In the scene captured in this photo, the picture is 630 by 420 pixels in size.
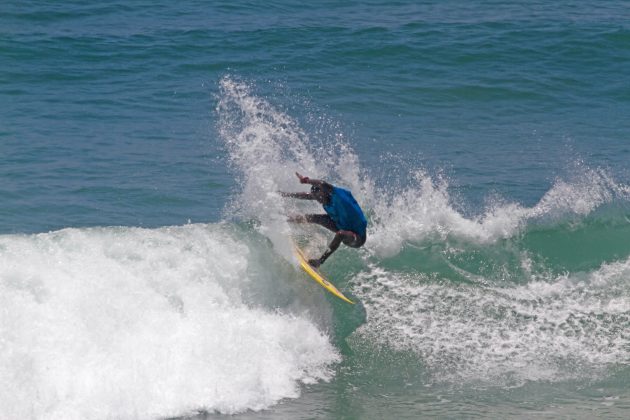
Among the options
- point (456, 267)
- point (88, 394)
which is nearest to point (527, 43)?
point (456, 267)

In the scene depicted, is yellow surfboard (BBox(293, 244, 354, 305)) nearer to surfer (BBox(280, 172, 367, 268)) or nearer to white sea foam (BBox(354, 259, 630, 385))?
surfer (BBox(280, 172, 367, 268))

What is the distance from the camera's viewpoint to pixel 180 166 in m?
15.6

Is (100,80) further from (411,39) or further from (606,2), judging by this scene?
(606,2)

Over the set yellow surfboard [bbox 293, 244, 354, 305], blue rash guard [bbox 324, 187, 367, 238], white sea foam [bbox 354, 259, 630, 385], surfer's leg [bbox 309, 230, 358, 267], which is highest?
blue rash guard [bbox 324, 187, 367, 238]

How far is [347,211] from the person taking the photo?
1130cm

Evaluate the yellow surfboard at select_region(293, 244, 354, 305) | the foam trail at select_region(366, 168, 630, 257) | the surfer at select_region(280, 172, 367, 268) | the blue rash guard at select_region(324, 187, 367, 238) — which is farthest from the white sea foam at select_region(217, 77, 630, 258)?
the blue rash guard at select_region(324, 187, 367, 238)

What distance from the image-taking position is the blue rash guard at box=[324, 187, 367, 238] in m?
11.3

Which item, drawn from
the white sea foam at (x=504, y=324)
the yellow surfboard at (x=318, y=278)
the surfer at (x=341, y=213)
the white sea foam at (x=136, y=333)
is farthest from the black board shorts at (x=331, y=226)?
the white sea foam at (x=136, y=333)

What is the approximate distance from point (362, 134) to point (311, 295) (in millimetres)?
6482

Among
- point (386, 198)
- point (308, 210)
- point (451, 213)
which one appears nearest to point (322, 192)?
point (308, 210)

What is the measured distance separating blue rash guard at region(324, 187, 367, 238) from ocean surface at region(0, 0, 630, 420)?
86cm

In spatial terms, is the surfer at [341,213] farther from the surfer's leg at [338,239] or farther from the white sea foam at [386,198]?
the white sea foam at [386,198]

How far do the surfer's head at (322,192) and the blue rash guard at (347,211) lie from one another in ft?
0.16

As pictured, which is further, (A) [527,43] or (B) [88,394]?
(A) [527,43]
